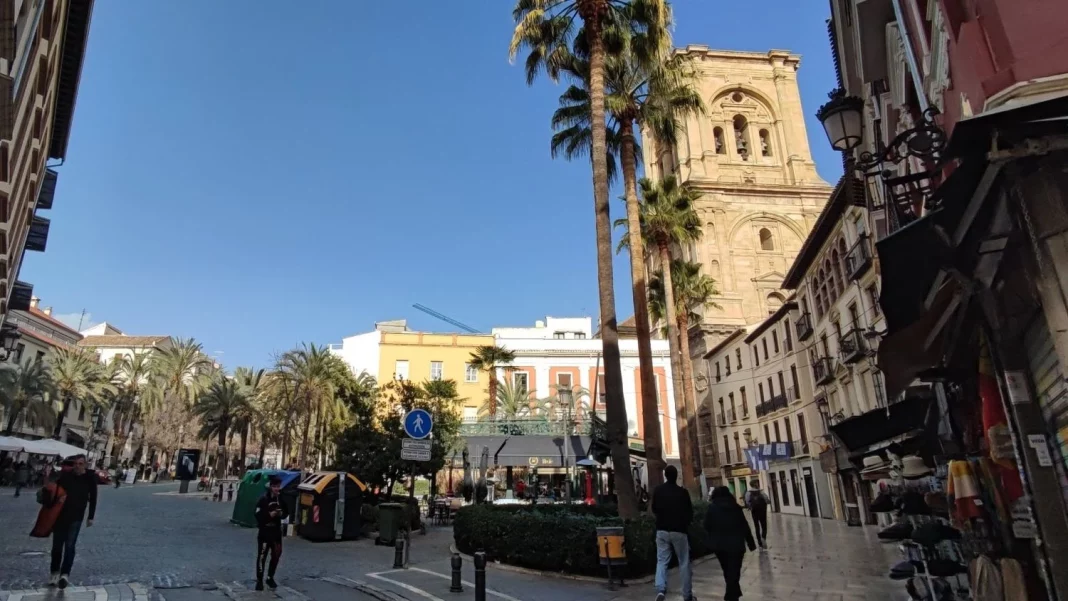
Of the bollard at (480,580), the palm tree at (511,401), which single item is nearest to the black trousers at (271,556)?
the bollard at (480,580)

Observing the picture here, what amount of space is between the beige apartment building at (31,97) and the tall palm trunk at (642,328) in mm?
12545

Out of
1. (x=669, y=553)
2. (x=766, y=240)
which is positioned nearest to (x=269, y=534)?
(x=669, y=553)

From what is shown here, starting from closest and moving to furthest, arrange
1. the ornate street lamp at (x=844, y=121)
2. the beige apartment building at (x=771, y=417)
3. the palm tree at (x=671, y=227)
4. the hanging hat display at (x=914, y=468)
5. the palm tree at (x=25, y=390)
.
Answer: the ornate street lamp at (x=844, y=121), the hanging hat display at (x=914, y=468), the palm tree at (x=671, y=227), the beige apartment building at (x=771, y=417), the palm tree at (x=25, y=390)

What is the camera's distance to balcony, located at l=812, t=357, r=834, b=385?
29.9m

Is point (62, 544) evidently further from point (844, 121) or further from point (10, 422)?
point (10, 422)

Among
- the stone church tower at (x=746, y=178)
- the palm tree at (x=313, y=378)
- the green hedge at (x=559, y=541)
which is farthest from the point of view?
the stone church tower at (x=746, y=178)

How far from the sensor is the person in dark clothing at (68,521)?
25.5ft

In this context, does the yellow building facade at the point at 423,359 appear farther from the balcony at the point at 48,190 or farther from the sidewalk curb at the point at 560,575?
the sidewalk curb at the point at 560,575

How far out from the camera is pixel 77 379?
163ft

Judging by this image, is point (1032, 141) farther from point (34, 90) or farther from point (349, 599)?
point (34, 90)

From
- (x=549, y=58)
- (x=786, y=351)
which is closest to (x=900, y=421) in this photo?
(x=549, y=58)

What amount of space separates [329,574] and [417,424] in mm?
2805

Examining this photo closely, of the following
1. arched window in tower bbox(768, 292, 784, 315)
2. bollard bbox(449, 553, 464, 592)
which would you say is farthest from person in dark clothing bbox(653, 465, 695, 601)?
arched window in tower bbox(768, 292, 784, 315)

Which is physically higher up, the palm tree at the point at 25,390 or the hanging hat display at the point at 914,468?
the palm tree at the point at 25,390
